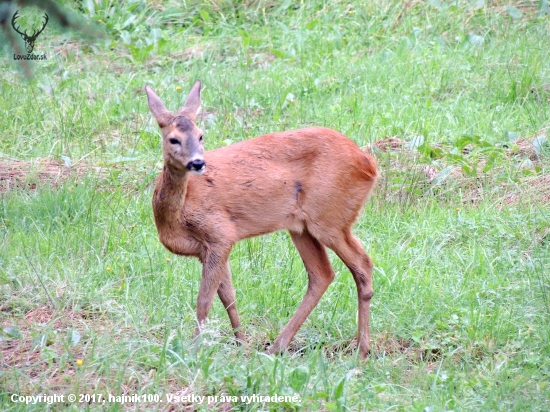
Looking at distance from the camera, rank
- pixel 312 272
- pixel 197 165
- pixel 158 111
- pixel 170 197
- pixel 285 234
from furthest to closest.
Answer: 1. pixel 285 234
2. pixel 312 272
3. pixel 158 111
4. pixel 170 197
5. pixel 197 165

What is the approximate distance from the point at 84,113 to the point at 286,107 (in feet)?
6.78

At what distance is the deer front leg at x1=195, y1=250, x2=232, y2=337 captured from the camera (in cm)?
527

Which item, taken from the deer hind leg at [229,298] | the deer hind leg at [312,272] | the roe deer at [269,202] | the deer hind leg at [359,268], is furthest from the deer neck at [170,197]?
the deer hind leg at [359,268]

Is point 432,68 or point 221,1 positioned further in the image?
point 221,1

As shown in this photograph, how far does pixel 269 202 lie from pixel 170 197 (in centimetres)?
69

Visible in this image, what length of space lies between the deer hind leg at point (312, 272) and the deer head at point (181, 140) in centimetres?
109

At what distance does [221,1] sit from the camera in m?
11.5

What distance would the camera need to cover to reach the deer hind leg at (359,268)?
557 cm

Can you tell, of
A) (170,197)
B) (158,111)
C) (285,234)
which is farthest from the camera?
(285,234)

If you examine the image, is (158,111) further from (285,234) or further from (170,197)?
(285,234)

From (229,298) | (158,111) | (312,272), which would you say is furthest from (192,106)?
(312,272)

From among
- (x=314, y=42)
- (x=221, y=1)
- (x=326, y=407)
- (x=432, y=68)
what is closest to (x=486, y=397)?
(x=326, y=407)

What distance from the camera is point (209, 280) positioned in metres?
5.33

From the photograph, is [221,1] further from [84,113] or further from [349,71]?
[84,113]
